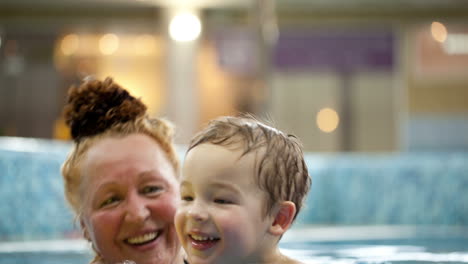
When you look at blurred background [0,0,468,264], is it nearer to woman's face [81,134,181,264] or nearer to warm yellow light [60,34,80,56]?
warm yellow light [60,34,80,56]

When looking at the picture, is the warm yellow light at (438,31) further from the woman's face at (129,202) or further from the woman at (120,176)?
the woman's face at (129,202)

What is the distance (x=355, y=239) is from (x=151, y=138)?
3.40 meters

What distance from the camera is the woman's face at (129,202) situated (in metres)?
2.14

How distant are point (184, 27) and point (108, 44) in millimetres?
1868

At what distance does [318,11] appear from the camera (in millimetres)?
14617

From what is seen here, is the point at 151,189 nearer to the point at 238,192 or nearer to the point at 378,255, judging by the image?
the point at 238,192

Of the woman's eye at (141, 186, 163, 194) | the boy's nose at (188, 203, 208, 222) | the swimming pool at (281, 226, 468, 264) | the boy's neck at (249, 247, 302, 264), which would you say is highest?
the boy's nose at (188, 203, 208, 222)

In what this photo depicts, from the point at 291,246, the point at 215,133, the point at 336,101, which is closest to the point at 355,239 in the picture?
the point at 291,246

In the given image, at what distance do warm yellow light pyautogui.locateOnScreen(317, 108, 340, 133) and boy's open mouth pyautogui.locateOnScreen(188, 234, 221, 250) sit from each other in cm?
1316

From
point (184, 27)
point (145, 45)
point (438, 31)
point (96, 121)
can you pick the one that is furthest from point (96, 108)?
point (438, 31)

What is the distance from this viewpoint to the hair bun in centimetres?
228

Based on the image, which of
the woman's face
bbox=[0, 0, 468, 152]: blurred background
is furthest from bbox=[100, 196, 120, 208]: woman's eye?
bbox=[0, 0, 468, 152]: blurred background

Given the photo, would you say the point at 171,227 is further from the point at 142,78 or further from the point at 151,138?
the point at 142,78

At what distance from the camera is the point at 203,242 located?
1.76 m
